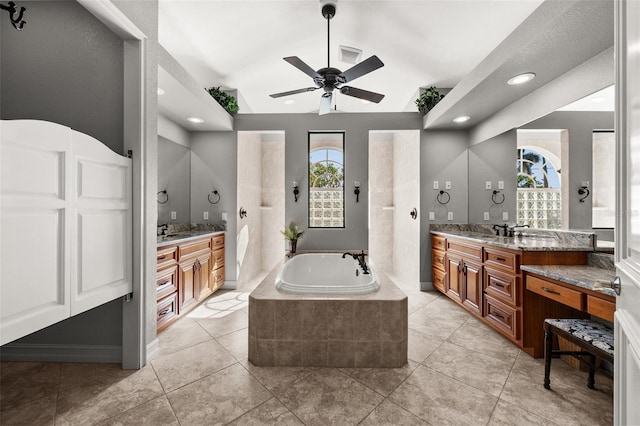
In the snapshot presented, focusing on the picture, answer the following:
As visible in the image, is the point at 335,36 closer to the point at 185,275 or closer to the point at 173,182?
the point at 173,182

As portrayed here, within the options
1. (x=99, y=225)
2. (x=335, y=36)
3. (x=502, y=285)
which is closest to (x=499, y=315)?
(x=502, y=285)

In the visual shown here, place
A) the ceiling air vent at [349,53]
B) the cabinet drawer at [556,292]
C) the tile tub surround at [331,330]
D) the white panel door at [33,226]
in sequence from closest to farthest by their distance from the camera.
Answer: the white panel door at [33,226], the cabinet drawer at [556,292], the tile tub surround at [331,330], the ceiling air vent at [349,53]

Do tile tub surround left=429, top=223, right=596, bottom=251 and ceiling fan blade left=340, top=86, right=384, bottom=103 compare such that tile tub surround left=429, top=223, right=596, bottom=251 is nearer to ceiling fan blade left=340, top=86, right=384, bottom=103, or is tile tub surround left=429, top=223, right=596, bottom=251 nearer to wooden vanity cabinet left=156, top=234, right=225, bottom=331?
ceiling fan blade left=340, top=86, right=384, bottom=103

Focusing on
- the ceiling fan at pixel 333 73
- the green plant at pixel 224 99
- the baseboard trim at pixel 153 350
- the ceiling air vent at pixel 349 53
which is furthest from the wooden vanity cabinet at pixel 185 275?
the ceiling air vent at pixel 349 53

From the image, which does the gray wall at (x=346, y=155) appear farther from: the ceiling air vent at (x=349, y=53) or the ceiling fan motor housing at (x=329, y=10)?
the ceiling fan motor housing at (x=329, y=10)

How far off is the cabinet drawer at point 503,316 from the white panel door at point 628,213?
1.57m

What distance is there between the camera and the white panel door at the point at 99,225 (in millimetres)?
1574

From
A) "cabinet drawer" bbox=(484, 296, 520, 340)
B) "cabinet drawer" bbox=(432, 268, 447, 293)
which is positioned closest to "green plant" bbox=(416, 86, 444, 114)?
"cabinet drawer" bbox=(432, 268, 447, 293)

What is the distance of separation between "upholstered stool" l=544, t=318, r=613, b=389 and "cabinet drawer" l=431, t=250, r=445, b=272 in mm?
1785

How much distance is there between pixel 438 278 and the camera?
370 centimetres

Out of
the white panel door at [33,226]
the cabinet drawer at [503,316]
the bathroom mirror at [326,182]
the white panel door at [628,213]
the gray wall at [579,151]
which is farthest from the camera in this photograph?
the bathroom mirror at [326,182]

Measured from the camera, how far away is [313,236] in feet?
13.2

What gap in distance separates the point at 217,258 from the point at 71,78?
2.36 m

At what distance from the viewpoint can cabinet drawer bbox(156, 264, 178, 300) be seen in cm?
248
